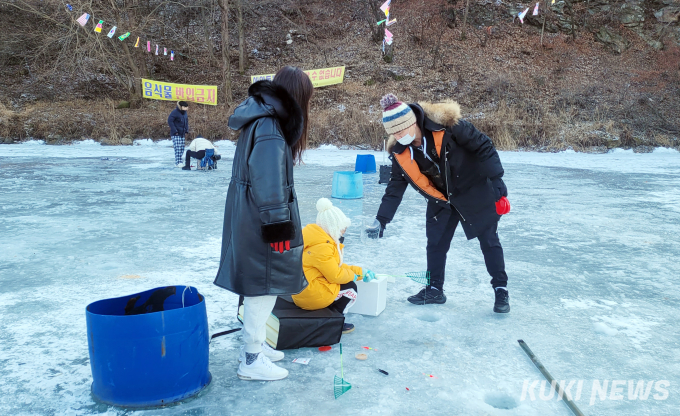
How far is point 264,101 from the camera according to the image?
2184mm

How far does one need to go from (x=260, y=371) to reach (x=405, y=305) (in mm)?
1317

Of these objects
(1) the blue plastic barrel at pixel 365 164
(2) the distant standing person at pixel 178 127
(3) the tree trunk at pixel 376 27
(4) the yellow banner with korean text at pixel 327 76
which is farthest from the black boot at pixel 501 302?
(3) the tree trunk at pixel 376 27

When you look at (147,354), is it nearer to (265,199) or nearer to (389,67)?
(265,199)

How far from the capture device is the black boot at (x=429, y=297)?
11.3ft

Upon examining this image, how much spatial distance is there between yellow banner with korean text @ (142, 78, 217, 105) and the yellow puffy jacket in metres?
15.7

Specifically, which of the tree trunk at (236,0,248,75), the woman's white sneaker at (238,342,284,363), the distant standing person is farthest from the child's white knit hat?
the tree trunk at (236,0,248,75)

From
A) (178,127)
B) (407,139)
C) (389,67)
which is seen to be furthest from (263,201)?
(389,67)

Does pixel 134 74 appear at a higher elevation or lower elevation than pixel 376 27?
lower

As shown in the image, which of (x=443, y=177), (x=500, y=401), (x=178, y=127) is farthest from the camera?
(x=178, y=127)

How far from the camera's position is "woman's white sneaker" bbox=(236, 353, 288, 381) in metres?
2.40

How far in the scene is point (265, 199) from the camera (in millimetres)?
2080

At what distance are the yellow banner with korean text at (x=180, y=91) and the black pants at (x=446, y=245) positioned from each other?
15379 millimetres

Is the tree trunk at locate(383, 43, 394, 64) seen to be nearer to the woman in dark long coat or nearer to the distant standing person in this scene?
the distant standing person

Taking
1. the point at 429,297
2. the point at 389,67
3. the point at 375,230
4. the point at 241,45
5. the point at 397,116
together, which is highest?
the point at 241,45
